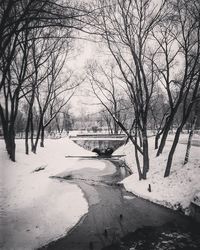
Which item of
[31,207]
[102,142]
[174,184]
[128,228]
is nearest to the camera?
[128,228]

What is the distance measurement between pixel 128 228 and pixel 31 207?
4698 mm

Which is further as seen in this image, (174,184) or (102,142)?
(102,142)

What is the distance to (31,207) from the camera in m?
10.5

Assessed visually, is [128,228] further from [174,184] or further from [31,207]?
[31,207]

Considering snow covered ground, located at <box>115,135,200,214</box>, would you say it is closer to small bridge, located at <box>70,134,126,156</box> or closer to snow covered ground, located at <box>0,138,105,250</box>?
snow covered ground, located at <box>0,138,105,250</box>

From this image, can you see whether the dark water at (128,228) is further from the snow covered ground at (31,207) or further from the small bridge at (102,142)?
the small bridge at (102,142)

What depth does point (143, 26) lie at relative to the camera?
1297cm

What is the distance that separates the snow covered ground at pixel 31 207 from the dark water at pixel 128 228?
0.57 metres

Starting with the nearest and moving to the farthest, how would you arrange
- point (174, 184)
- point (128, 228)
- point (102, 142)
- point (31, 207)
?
1. point (128, 228)
2. point (31, 207)
3. point (174, 184)
4. point (102, 142)

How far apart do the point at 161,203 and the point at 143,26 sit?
10.1 meters

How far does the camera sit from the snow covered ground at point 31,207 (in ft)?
25.7

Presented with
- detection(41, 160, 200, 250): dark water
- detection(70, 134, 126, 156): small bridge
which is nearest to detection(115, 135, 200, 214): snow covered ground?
detection(41, 160, 200, 250): dark water

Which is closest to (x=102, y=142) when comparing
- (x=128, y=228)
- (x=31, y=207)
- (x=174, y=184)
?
(x=174, y=184)

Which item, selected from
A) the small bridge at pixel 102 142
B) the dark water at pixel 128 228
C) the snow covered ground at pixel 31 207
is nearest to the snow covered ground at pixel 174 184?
the dark water at pixel 128 228
